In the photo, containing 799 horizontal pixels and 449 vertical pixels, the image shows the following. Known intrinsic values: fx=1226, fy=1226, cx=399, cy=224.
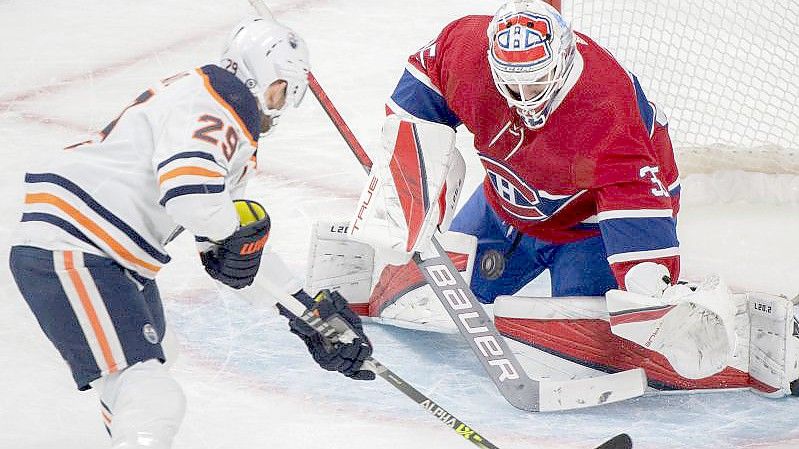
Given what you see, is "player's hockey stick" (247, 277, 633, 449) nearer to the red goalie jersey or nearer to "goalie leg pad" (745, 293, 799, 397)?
the red goalie jersey

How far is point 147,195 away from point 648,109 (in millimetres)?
1317

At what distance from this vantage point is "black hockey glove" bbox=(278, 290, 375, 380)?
8.26ft

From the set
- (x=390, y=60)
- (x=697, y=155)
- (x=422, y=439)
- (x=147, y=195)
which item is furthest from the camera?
(x=390, y=60)

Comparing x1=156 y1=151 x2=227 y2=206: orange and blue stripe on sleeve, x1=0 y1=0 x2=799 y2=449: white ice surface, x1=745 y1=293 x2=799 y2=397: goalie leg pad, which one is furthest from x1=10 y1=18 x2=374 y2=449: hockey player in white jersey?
x1=745 y1=293 x2=799 y2=397: goalie leg pad

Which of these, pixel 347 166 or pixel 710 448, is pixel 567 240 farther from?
pixel 347 166

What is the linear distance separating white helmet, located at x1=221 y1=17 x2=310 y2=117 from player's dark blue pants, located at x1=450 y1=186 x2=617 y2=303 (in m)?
1.10

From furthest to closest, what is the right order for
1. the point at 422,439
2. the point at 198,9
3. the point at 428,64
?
1. the point at 198,9
2. the point at 428,64
3. the point at 422,439

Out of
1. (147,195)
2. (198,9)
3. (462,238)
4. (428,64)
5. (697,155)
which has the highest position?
(147,195)

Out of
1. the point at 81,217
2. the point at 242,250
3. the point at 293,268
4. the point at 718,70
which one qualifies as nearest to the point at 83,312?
the point at 81,217

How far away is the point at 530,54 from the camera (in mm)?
2668

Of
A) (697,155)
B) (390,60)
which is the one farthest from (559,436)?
(390,60)

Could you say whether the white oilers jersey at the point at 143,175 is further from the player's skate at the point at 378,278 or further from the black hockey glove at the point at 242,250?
the player's skate at the point at 378,278

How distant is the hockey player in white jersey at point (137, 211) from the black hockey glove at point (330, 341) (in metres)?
0.31

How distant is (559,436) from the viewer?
274cm
